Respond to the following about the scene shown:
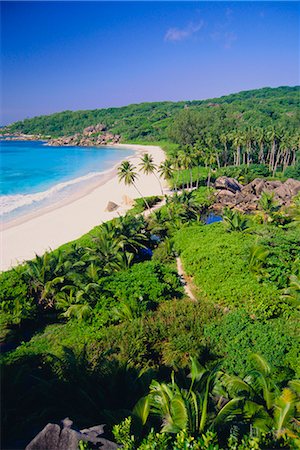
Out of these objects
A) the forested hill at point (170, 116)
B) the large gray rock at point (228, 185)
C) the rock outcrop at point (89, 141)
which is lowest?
the large gray rock at point (228, 185)

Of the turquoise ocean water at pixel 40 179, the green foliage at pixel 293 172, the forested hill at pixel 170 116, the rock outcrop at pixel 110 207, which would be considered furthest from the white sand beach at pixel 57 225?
the forested hill at pixel 170 116

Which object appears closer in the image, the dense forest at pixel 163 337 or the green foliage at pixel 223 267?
the dense forest at pixel 163 337

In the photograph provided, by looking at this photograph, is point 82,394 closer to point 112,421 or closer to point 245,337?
point 112,421

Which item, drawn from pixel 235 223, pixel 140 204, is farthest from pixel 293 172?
pixel 235 223

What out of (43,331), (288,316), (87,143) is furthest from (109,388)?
(87,143)

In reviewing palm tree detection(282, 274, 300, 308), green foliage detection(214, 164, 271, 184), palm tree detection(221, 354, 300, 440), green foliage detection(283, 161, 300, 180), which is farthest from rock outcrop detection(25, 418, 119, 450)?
green foliage detection(283, 161, 300, 180)

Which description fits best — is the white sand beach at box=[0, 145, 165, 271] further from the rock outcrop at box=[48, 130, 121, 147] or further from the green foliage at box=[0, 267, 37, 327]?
the rock outcrop at box=[48, 130, 121, 147]

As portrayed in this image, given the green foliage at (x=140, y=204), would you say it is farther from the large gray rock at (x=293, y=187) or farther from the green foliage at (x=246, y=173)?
the large gray rock at (x=293, y=187)
